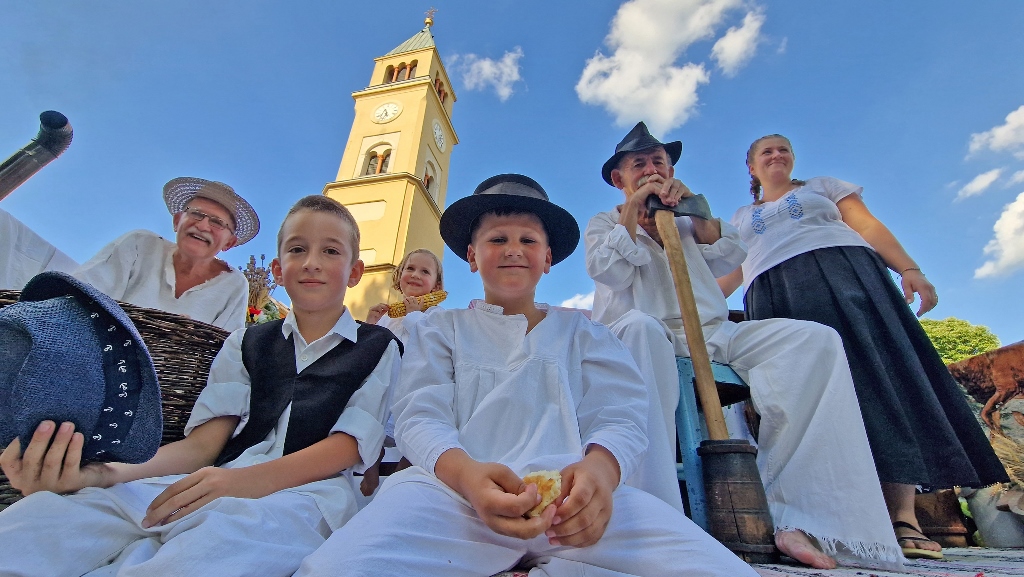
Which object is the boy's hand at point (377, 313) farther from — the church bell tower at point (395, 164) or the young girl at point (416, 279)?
the church bell tower at point (395, 164)

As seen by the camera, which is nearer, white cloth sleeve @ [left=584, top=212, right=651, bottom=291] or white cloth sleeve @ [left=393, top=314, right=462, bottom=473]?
white cloth sleeve @ [left=393, top=314, right=462, bottom=473]

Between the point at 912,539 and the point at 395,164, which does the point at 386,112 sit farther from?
the point at 912,539

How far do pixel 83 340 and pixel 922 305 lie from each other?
3.45m

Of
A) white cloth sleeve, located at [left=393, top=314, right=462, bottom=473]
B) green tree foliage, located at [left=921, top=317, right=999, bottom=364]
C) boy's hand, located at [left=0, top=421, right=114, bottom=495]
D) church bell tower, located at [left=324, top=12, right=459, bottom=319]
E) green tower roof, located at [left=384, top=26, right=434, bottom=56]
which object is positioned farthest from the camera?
green tower roof, located at [left=384, top=26, right=434, bottom=56]

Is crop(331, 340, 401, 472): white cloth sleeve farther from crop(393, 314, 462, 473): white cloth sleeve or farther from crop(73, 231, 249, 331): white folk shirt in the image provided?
crop(73, 231, 249, 331): white folk shirt

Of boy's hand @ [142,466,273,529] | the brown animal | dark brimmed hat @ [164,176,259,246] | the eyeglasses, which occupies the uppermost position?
dark brimmed hat @ [164,176,259,246]

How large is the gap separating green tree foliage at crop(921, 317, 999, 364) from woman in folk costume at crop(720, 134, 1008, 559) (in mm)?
24864

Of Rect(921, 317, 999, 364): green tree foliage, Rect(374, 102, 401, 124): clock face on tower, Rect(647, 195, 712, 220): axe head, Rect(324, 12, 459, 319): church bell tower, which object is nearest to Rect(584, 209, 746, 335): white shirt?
Rect(647, 195, 712, 220): axe head

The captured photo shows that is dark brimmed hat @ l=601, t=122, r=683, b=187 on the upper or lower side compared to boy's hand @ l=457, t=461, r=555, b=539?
upper

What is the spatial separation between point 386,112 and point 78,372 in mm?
20115

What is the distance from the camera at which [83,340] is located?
3.32 ft

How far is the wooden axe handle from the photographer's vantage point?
1819mm

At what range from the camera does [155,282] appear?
2455mm

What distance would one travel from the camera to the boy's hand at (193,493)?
3.49 ft
